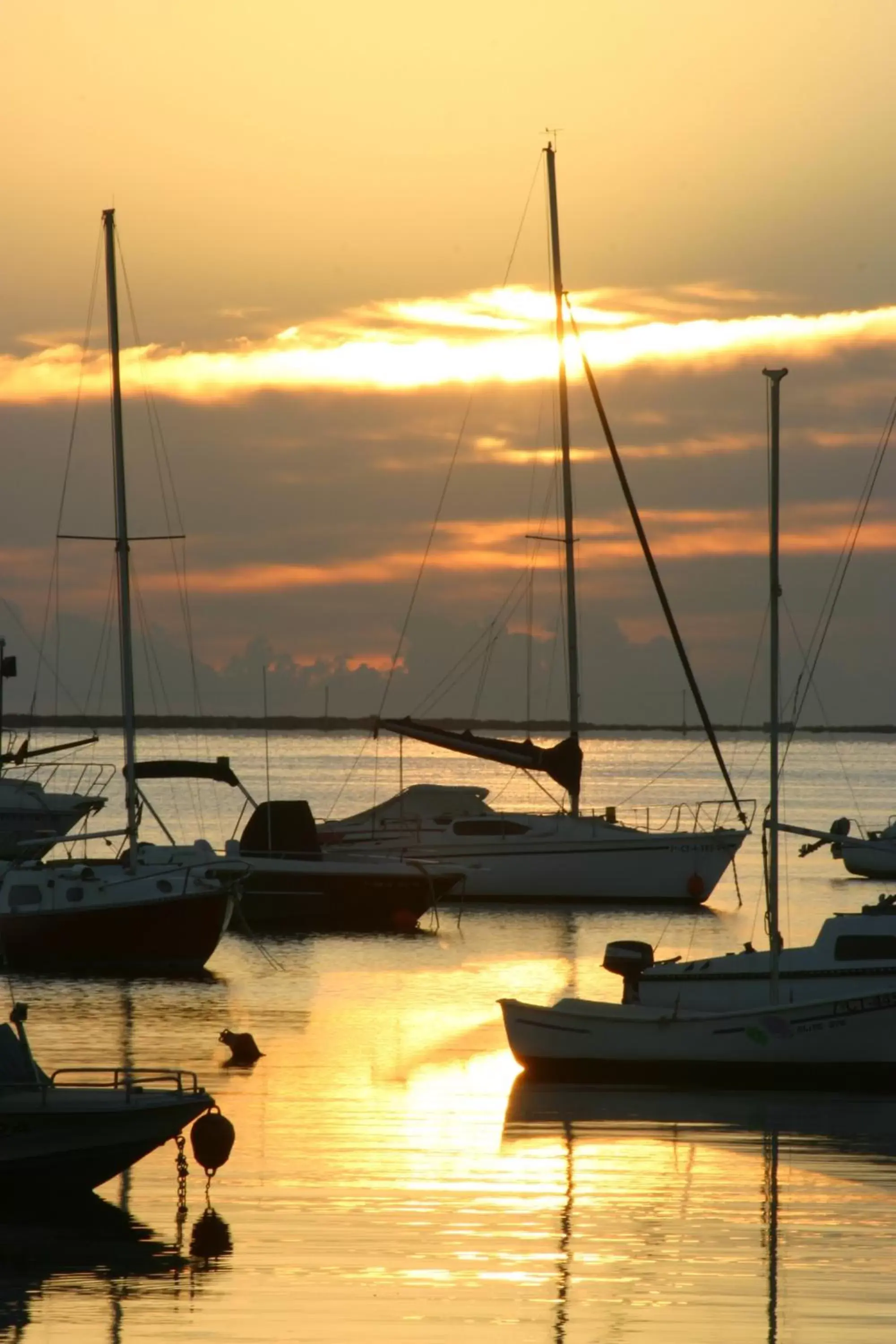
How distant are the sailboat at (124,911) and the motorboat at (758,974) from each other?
40.4 ft

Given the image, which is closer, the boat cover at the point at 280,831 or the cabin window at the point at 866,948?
the cabin window at the point at 866,948

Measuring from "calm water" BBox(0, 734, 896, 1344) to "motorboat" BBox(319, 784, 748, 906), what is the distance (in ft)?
60.6

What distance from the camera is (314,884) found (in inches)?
1746

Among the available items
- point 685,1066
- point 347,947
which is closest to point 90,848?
point 347,947

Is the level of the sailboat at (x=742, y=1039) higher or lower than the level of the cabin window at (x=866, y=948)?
lower

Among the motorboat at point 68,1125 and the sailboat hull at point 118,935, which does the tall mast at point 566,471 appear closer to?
the sailboat hull at point 118,935

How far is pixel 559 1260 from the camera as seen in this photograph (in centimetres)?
1673

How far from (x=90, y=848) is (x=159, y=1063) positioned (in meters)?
60.4

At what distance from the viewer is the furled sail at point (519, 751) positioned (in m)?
46.2

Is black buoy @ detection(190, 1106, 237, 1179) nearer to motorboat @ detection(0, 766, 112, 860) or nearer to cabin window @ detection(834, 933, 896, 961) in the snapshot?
cabin window @ detection(834, 933, 896, 961)

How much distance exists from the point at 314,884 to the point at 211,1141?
2570 cm

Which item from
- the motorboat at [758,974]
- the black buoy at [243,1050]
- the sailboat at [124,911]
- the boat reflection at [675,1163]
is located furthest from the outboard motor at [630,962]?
the sailboat at [124,911]

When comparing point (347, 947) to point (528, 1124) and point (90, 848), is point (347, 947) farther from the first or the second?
point (90, 848)

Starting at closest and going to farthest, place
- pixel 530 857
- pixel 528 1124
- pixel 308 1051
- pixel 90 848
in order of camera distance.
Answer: pixel 528 1124
pixel 308 1051
pixel 530 857
pixel 90 848
